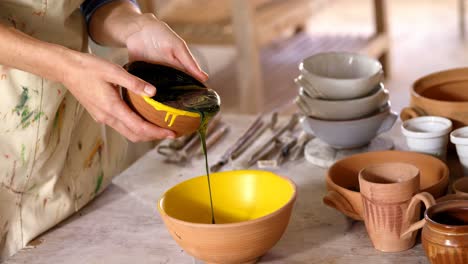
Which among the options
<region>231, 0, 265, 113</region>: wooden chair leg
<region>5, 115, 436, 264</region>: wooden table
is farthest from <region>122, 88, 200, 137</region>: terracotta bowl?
<region>231, 0, 265, 113</region>: wooden chair leg

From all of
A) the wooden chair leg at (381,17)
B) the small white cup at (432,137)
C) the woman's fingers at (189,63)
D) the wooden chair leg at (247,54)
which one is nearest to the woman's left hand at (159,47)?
the woman's fingers at (189,63)

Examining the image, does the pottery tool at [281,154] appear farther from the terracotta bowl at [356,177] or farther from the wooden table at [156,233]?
the terracotta bowl at [356,177]

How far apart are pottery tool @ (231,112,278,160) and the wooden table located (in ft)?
0.15

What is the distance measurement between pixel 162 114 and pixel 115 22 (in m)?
0.38

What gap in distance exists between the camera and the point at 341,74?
5.28ft

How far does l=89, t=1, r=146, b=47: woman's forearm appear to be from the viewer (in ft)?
4.76

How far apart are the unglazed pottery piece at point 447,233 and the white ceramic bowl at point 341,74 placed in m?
0.45

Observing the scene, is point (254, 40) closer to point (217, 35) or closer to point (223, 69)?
point (217, 35)

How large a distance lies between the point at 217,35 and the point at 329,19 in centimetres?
184

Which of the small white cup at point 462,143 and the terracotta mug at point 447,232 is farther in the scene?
the small white cup at point 462,143

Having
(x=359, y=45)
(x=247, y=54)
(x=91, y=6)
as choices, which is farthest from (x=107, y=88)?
(x=359, y=45)

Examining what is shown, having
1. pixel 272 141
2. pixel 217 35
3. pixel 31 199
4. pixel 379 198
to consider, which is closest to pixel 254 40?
pixel 217 35

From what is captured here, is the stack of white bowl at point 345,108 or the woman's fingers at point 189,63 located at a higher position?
the woman's fingers at point 189,63

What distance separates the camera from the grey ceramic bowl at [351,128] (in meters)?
1.48
